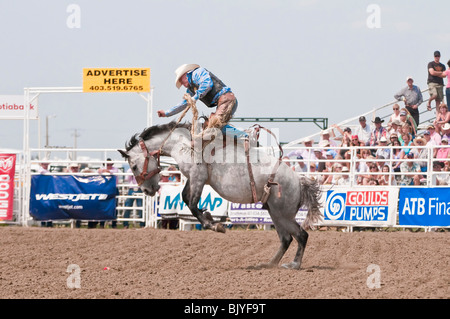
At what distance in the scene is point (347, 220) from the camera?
1504 cm

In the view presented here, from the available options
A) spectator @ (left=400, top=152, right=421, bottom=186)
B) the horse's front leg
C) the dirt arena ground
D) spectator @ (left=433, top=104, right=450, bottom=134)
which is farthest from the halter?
spectator @ (left=433, top=104, right=450, bottom=134)

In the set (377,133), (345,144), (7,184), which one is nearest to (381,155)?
(377,133)

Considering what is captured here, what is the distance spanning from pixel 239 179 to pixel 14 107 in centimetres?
1233

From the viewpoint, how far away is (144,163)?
8.81m

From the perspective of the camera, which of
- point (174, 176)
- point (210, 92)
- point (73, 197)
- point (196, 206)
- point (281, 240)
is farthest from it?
point (174, 176)

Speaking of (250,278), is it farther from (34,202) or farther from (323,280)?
(34,202)

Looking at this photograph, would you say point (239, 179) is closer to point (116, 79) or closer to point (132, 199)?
point (132, 199)

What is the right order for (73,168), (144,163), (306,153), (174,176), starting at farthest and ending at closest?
(73,168), (174,176), (306,153), (144,163)

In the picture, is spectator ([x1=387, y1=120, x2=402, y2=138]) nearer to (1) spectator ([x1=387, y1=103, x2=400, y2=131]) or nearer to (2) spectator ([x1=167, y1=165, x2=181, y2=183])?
(1) spectator ([x1=387, y1=103, x2=400, y2=131])

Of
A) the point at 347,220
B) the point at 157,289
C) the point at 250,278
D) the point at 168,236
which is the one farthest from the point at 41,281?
the point at 347,220

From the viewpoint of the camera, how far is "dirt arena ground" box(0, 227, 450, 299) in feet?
21.1

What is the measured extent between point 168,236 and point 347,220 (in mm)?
4089

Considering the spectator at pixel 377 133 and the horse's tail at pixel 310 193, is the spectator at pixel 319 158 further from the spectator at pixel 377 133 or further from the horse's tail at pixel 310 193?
the horse's tail at pixel 310 193

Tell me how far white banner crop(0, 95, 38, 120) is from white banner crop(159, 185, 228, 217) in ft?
14.4
